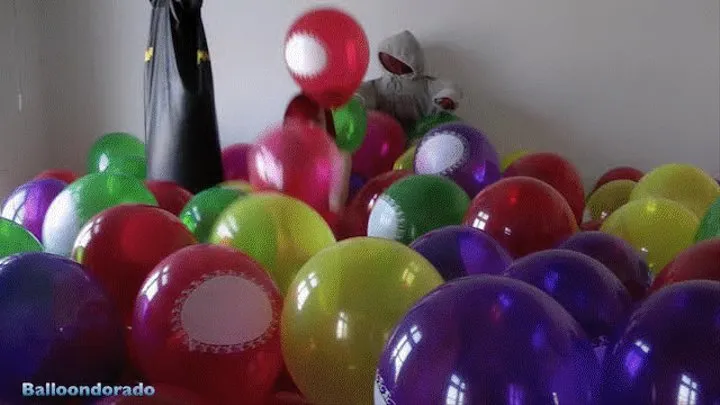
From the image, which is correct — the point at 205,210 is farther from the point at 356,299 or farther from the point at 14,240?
the point at 356,299

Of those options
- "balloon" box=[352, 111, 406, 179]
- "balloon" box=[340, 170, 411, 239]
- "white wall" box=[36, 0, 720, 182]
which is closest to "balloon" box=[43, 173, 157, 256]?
"balloon" box=[340, 170, 411, 239]

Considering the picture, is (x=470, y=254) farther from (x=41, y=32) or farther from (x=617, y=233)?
(x=41, y=32)

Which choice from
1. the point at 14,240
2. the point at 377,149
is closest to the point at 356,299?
the point at 14,240

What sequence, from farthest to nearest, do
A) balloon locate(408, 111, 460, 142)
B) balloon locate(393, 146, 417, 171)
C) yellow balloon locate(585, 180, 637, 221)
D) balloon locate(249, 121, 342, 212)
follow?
balloon locate(408, 111, 460, 142), balloon locate(393, 146, 417, 171), yellow balloon locate(585, 180, 637, 221), balloon locate(249, 121, 342, 212)

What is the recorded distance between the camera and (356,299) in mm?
1187

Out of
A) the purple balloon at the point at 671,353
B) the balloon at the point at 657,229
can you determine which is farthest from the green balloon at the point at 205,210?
the purple balloon at the point at 671,353

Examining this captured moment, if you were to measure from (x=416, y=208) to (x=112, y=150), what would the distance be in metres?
1.43

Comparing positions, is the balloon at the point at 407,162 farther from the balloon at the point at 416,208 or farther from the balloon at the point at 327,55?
the balloon at the point at 416,208

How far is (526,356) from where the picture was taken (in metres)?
0.93

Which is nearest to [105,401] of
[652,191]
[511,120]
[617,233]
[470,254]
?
[470,254]

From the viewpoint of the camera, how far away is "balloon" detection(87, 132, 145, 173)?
2.87 metres

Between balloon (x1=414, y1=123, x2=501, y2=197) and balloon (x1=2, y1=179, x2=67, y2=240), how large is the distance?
3.35ft

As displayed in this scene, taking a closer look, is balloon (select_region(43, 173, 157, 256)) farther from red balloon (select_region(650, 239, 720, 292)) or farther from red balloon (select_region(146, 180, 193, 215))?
red balloon (select_region(650, 239, 720, 292))

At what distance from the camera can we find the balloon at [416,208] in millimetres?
1867
